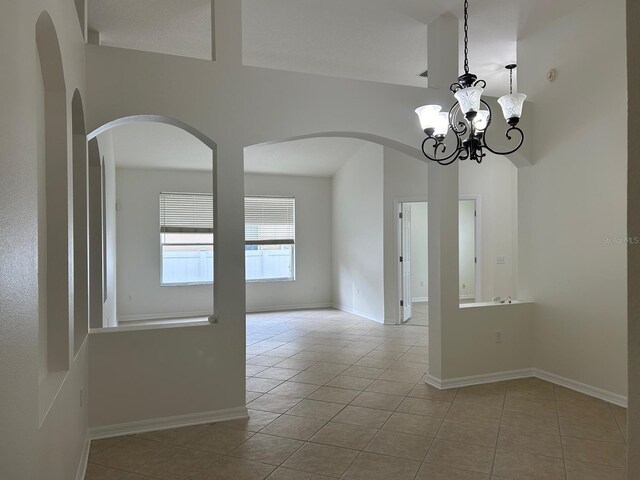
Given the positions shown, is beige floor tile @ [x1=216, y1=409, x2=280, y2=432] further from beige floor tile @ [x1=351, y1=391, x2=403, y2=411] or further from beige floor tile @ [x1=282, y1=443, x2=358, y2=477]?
beige floor tile @ [x1=351, y1=391, x2=403, y2=411]

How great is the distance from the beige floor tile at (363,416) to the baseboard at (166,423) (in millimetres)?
775

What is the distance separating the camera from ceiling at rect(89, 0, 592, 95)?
157 inches

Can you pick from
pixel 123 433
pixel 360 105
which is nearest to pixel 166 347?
pixel 123 433

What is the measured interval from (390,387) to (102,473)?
2.54 metres

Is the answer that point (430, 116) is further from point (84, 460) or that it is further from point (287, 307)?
point (287, 307)

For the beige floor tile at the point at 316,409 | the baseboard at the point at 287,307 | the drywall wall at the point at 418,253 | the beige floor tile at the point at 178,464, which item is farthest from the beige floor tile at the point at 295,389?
the drywall wall at the point at 418,253

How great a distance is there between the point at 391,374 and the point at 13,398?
3.99 m

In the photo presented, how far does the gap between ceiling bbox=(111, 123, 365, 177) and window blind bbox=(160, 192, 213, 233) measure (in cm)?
52

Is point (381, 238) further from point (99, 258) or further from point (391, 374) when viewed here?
point (99, 258)

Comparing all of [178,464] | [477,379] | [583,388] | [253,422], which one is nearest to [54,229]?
[178,464]

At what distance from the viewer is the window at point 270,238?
8953mm

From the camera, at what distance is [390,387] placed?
4379 millimetres

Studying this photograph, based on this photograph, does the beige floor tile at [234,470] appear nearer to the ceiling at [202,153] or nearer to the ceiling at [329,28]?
the ceiling at [329,28]

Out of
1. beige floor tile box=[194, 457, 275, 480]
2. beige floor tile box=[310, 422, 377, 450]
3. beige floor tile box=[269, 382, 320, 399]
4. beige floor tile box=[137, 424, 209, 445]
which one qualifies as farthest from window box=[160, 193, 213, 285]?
beige floor tile box=[194, 457, 275, 480]
